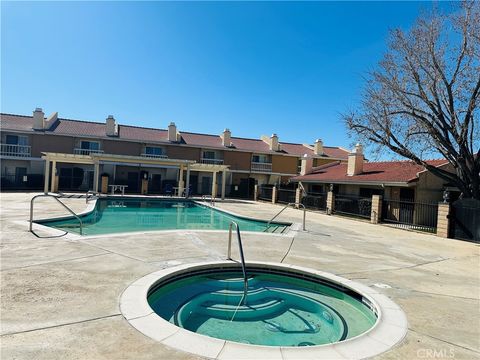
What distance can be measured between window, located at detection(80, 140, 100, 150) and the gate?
3253 centimetres

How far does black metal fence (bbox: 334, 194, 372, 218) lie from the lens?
21438mm

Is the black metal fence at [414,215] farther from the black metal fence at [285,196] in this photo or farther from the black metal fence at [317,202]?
the black metal fence at [285,196]

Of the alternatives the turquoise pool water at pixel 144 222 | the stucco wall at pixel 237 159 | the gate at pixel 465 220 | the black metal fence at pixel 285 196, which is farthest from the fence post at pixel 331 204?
the stucco wall at pixel 237 159

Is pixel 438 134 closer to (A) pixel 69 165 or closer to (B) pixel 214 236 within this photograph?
(B) pixel 214 236

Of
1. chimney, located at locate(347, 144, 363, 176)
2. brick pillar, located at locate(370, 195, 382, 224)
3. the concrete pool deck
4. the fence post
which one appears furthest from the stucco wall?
the concrete pool deck

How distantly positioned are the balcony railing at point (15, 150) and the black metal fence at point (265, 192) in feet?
77.9

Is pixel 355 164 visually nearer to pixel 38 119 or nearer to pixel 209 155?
pixel 209 155

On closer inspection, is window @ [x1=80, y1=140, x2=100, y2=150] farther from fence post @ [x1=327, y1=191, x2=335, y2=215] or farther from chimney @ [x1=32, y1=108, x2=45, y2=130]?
fence post @ [x1=327, y1=191, x2=335, y2=215]

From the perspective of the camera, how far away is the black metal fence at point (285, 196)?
28.8 meters

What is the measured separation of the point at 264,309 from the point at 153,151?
3265 centimetres

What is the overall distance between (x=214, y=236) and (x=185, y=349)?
725 cm

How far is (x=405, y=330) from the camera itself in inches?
167

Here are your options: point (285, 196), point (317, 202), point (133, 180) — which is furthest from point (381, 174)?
point (133, 180)

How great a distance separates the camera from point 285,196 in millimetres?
29438
